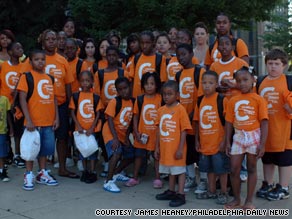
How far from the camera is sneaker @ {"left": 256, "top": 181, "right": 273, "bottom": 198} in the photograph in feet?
16.8

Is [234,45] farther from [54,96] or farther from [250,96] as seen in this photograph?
[54,96]

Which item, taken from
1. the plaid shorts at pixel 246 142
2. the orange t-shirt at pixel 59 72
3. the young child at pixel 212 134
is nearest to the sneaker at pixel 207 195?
the young child at pixel 212 134

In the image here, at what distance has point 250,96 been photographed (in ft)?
15.0

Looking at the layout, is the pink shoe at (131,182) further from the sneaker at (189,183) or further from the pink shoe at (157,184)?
the sneaker at (189,183)

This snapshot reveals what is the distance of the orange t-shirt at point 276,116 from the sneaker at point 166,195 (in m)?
1.21

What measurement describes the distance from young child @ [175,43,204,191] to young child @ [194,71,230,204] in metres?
0.28

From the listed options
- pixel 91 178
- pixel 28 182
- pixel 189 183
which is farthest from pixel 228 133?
pixel 28 182

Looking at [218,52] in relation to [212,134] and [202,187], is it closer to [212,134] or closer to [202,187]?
[212,134]

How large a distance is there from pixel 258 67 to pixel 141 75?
2692 centimetres

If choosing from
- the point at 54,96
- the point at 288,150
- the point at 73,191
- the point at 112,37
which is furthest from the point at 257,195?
the point at 112,37

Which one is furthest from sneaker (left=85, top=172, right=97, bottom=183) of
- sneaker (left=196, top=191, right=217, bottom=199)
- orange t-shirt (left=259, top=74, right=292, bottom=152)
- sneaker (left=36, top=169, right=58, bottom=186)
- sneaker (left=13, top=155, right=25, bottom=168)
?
orange t-shirt (left=259, top=74, right=292, bottom=152)

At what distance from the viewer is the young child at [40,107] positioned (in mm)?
5539

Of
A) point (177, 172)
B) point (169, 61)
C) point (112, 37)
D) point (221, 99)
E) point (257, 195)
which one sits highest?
point (112, 37)

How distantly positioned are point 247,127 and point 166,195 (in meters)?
1.26
